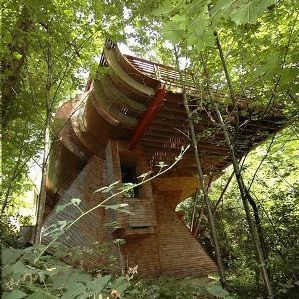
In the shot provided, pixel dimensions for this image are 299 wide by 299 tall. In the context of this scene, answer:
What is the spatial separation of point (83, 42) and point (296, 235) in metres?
6.60

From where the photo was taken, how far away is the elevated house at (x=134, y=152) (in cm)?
855

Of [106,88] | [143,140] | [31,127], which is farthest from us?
[143,140]

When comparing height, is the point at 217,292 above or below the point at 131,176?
below

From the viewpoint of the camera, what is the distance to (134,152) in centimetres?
1032

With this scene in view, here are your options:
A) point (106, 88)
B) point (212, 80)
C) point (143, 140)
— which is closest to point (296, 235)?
point (212, 80)

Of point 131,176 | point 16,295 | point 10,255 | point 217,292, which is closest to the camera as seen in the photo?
point 16,295

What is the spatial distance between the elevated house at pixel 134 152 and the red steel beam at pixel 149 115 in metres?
0.03

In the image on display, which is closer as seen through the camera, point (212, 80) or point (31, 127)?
point (212, 80)

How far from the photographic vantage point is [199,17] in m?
1.82

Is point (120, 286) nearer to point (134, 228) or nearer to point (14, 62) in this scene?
point (14, 62)

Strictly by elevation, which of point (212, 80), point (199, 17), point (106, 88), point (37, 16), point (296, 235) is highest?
point (106, 88)

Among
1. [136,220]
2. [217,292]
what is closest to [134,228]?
[136,220]

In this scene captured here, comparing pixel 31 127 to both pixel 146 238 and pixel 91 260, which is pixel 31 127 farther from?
pixel 146 238

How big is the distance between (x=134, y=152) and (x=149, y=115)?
194cm
